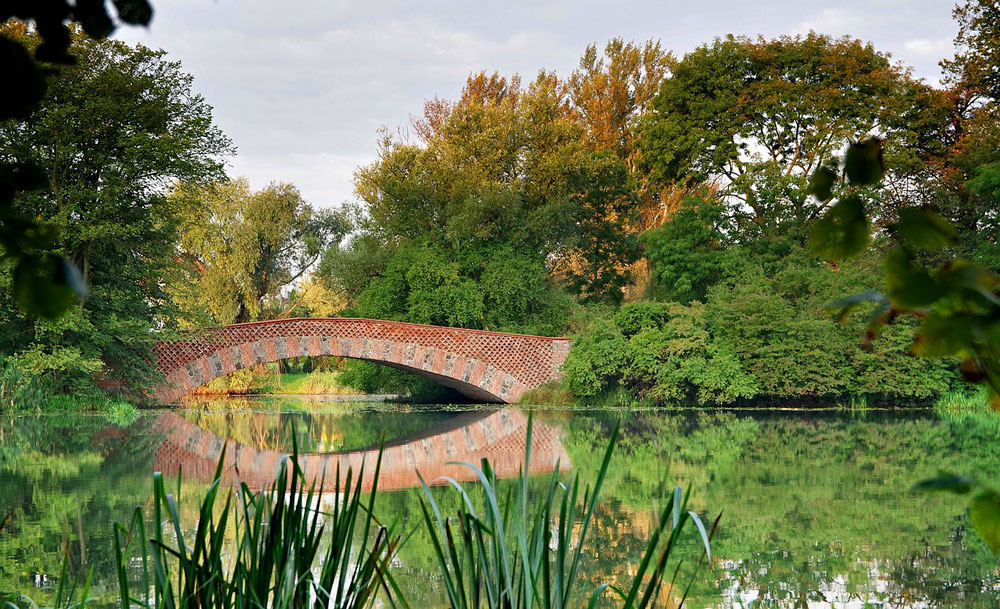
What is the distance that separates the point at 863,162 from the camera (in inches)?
29.5

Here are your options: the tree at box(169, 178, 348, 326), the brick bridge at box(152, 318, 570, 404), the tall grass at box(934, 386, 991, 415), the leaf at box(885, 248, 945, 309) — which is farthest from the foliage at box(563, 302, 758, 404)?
the leaf at box(885, 248, 945, 309)

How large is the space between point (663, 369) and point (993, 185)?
5.82 metres

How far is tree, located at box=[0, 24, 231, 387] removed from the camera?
44.2ft

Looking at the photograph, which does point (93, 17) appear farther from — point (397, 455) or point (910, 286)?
point (397, 455)

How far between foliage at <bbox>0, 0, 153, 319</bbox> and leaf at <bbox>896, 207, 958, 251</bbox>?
0.61 meters

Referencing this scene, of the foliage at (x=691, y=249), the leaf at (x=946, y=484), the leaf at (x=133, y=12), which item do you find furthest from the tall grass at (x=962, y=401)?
the leaf at (x=133, y=12)

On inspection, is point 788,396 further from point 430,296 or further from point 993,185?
point 430,296

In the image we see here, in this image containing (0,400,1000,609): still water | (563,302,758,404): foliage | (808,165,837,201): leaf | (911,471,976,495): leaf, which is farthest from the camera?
(563,302,758,404): foliage

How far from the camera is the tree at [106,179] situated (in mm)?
13477

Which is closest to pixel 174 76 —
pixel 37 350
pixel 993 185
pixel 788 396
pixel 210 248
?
pixel 37 350

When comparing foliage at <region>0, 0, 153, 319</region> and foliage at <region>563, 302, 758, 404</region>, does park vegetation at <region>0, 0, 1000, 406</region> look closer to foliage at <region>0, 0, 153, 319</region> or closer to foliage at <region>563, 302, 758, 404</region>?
foliage at <region>563, 302, 758, 404</region>

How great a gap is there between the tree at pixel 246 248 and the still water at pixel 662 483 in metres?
9.33

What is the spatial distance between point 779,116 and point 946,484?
752 inches

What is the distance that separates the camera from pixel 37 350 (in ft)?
43.4
